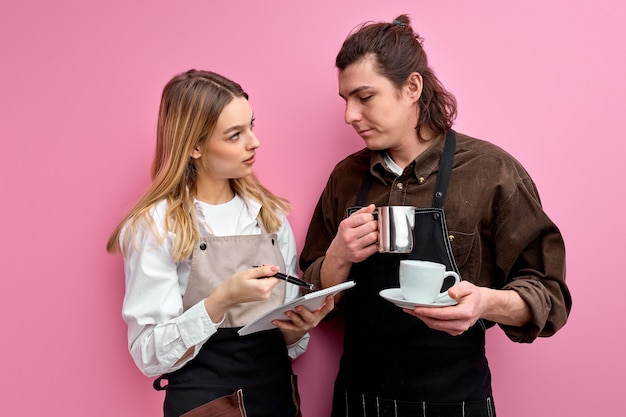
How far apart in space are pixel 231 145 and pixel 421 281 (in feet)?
2.13

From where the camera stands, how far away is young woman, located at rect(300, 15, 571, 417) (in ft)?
4.94

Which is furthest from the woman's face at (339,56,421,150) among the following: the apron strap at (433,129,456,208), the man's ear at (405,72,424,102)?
the apron strap at (433,129,456,208)

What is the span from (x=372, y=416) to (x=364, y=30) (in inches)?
40.6

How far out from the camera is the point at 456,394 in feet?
5.10

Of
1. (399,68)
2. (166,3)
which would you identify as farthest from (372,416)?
(166,3)

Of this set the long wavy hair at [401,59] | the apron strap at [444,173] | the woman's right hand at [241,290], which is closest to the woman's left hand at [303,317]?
Answer: the woman's right hand at [241,290]

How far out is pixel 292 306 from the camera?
1420 millimetres

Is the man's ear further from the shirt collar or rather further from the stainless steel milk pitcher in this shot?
the stainless steel milk pitcher

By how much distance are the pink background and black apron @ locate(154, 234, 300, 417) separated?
11.6 inches

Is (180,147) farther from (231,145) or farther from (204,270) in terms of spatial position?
(204,270)

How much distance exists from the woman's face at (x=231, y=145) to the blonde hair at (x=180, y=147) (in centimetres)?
2

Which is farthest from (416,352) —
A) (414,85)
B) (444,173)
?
(414,85)

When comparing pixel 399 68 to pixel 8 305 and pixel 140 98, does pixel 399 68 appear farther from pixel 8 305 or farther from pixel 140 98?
pixel 8 305

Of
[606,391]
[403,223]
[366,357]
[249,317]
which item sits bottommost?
[606,391]
